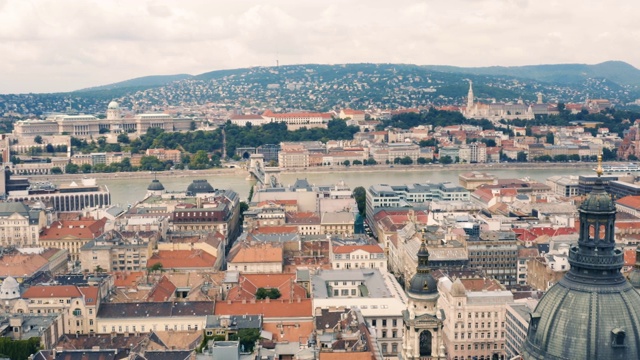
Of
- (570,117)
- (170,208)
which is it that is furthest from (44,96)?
(170,208)

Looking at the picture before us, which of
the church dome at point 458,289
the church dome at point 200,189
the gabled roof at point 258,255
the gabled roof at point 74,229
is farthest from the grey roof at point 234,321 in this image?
the church dome at point 200,189

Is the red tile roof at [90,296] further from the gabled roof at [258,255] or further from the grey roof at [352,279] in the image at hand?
the gabled roof at [258,255]

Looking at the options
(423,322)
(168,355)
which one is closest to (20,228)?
(168,355)

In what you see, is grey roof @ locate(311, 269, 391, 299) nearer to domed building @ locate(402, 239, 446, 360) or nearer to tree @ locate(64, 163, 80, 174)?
domed building @ locate(402, 239, 446, 360)

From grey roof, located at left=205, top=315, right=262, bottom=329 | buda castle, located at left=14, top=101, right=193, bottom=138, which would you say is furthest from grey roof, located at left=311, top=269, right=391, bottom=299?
buda castle, located at left=14, top=101, right=193, bottom=138

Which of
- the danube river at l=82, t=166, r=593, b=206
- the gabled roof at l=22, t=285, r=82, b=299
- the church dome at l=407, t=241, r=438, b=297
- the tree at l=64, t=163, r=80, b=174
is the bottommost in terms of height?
the danube river at l=82, t=166, r=593, b=206
